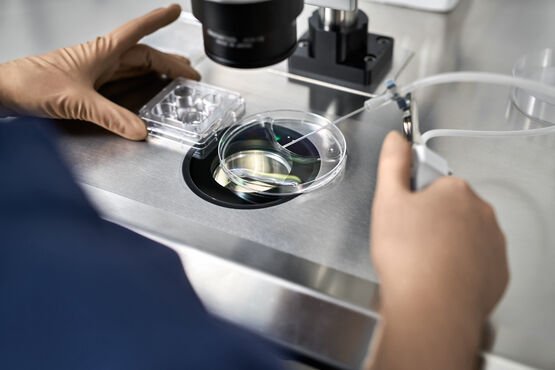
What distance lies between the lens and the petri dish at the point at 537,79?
1.08 meters

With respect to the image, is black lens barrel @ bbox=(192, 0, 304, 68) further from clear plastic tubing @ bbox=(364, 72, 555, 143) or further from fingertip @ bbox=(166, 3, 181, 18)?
fingertip @ bbox=(166, 3, 181, 18)

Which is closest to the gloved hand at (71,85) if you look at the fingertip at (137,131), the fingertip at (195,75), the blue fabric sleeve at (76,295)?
the fingertip at (137,131)

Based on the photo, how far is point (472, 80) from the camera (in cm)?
94

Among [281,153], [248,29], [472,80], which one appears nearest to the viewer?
[248,29]

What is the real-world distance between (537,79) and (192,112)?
1.86 ft

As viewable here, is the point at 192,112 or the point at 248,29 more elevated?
the point at 248,29

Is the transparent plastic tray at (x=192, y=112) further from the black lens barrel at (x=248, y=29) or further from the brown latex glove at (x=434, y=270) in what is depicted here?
the brown latex glove at (x=434, y=270)

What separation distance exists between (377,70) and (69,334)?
0.69 m

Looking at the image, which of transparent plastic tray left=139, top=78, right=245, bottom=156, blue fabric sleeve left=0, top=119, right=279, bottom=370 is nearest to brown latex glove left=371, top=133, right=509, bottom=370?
blue fabric sleeve left=0, top=119, right=279, bottom=370

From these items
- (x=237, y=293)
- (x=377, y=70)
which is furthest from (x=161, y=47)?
(x=237, y=293)

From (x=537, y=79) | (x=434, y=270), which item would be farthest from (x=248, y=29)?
(x=537, y=79)

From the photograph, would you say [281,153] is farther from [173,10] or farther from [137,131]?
[173,10]

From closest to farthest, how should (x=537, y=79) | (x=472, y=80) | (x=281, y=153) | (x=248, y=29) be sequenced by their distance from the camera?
(x=248, y=29) < (x=472, y=80) < (x=281, y=153) < (x=537, y=79)

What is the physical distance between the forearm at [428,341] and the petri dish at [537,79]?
0.47 m
